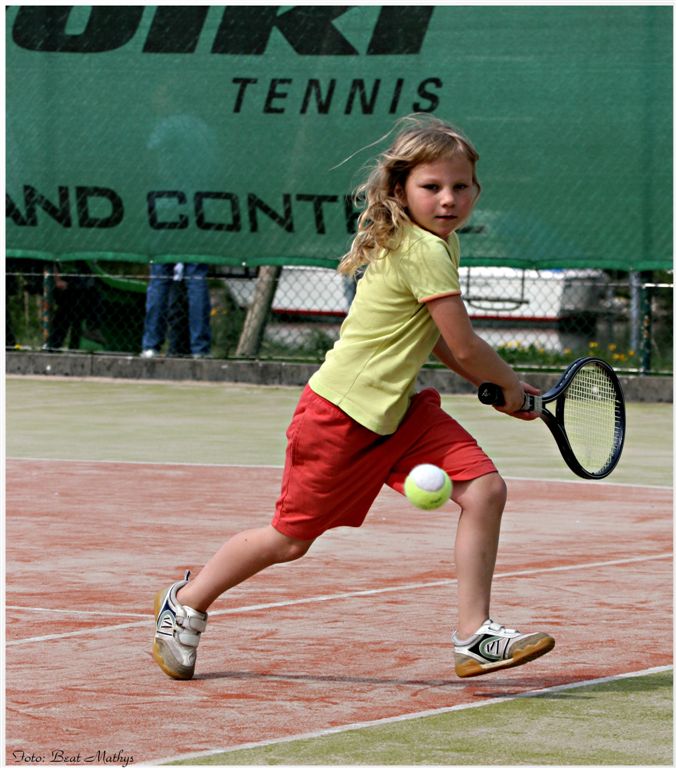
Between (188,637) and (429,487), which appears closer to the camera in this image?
(429,487)

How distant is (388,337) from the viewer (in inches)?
181

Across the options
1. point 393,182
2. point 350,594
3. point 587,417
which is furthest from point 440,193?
point 350,594

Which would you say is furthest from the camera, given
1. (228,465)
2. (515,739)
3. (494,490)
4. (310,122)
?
(310,122)

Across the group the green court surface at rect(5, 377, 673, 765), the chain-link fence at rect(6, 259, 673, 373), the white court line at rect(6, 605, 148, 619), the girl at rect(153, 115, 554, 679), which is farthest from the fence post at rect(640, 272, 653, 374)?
the girl at rect(153, 115, 554, 679)

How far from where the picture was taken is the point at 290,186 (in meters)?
12.9

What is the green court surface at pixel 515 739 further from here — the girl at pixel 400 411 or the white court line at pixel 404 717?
the girl at pixel 400 411

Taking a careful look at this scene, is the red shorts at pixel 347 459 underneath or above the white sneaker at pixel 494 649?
above

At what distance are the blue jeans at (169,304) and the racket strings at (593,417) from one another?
797 cm

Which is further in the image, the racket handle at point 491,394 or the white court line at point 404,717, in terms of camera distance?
the racket handle at point 491,394

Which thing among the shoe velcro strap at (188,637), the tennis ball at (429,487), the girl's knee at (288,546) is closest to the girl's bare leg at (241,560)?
the girl's knee at (288,546)

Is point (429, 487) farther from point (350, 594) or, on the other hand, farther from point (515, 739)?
point (350, 594)

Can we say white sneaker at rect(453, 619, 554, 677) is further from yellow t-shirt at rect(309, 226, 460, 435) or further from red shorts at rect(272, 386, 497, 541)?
yellow t-shirt at rect(309, 226, 460, 435)

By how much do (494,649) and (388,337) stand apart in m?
0.81

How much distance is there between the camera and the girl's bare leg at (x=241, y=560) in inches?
183
